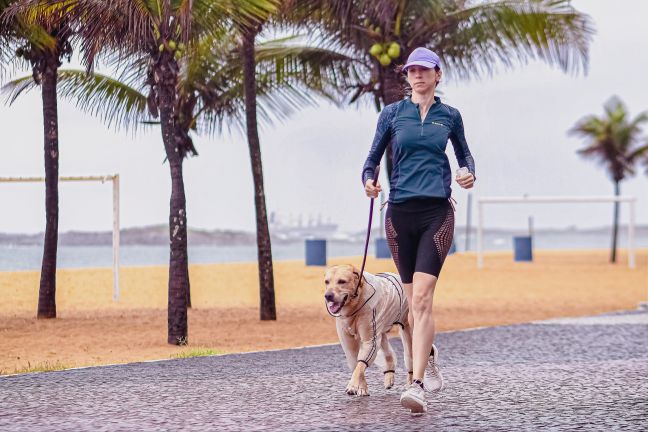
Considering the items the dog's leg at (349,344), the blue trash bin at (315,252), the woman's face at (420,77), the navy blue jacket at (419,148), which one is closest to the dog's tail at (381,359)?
the dog's leg at (349,344)

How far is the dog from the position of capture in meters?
6.69

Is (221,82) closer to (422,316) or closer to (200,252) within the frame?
(422,316)

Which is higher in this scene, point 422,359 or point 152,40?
point 152,40

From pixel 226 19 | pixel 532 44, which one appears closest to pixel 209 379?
pixel 226 19

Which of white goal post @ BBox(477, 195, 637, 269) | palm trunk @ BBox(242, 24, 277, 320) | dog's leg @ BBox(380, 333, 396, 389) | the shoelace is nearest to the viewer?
the shoelace

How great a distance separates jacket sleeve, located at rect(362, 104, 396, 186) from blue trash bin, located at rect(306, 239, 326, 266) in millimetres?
→ 30956

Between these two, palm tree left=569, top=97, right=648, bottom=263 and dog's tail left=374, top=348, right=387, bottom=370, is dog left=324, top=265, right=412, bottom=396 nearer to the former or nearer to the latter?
dog's tail left=374, top=348, right=387, bottom=370

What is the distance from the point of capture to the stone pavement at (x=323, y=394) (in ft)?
20.2

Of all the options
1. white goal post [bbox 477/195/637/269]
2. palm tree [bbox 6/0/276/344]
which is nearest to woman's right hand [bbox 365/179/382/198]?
palm tree [bbox 6/0/276/344]

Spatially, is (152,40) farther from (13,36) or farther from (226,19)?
(13,36)

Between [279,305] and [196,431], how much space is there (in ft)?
46.9

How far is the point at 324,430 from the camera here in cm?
587

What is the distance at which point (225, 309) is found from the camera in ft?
63.2

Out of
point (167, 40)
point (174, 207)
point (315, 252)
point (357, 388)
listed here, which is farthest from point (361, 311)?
A: point (315, 252)
